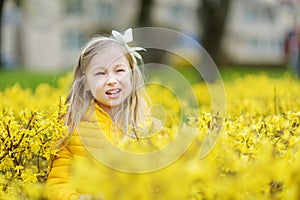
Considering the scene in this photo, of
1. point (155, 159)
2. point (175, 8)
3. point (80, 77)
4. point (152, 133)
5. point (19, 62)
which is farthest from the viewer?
point (175, 8)

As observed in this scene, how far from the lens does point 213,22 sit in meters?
14.0

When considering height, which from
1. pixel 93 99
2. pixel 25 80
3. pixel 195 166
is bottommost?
pixel 25 80

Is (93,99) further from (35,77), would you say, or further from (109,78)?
(35,77)

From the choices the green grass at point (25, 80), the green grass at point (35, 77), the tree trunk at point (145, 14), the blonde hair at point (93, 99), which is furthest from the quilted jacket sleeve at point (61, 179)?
the tree trunk at point (145, 14)

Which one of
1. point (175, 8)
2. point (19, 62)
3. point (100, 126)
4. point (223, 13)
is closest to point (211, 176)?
point (100, 126)

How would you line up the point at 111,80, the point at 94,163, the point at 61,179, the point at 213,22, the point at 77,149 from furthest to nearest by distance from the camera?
the point at 213,22
the point at 111,80
the point at 77,149
the point at 61,179
the point at 94,163

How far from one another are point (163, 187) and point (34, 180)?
1.01 meters

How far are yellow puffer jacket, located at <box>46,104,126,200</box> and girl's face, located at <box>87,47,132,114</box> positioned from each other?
72 millimetres

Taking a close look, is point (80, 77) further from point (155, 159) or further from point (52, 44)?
point (52, 44)

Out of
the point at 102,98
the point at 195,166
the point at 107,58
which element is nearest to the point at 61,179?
the point at 102,98

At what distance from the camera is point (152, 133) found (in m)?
3.35

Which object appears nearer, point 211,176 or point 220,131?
point 211,176

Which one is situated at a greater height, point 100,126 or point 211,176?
point 211,176

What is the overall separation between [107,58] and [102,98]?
0.20 metres
